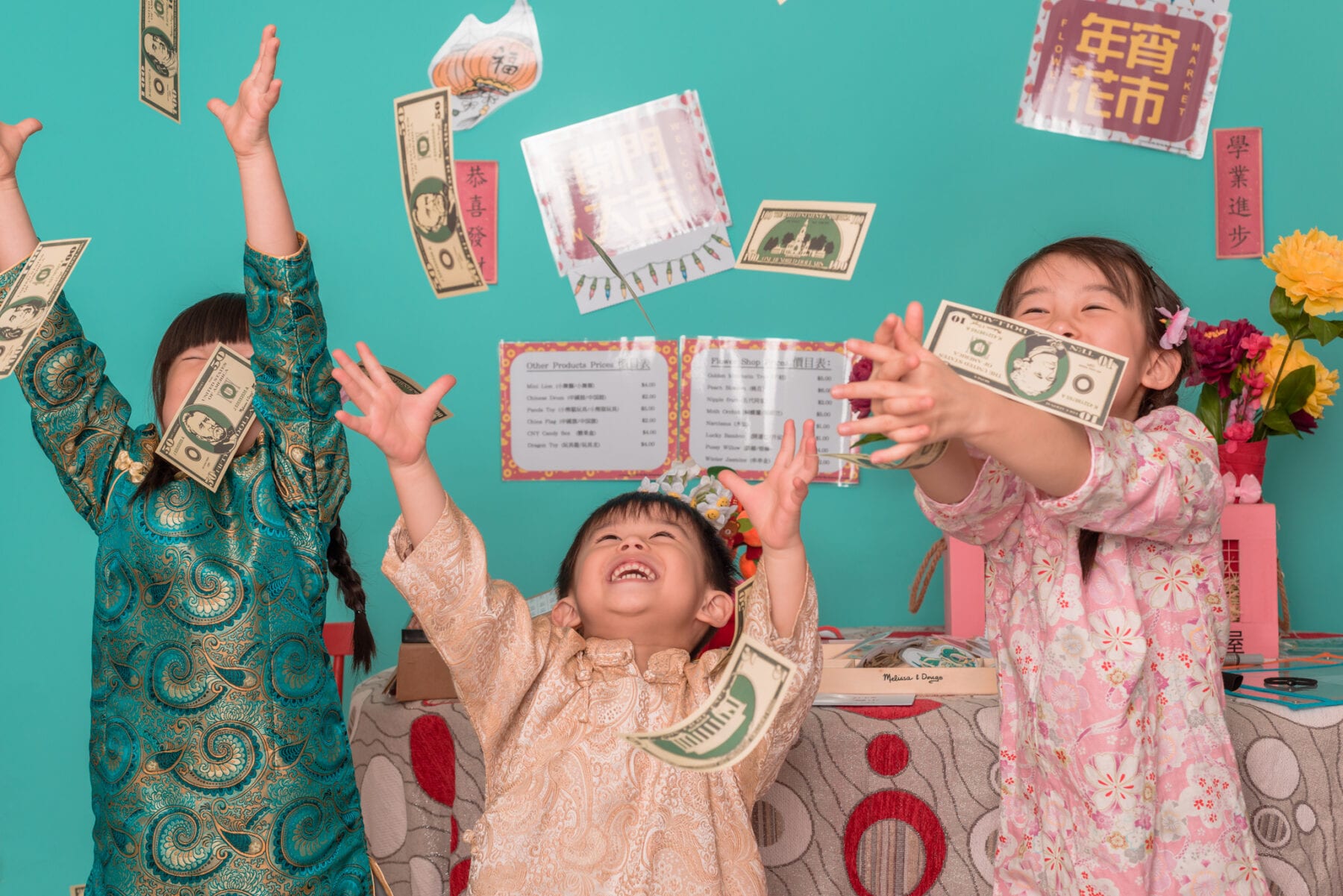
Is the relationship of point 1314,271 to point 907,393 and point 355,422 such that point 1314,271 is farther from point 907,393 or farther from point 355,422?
point 355,422

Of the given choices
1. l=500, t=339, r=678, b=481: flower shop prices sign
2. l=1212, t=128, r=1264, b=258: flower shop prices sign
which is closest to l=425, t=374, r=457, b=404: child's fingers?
l=500, t=339, r=678, b=481: flower shop prices sign

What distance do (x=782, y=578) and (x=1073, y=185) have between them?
1.32 metres

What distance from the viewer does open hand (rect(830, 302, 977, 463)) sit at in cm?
94

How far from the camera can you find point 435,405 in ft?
4.00

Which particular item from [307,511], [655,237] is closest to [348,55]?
[655,237]

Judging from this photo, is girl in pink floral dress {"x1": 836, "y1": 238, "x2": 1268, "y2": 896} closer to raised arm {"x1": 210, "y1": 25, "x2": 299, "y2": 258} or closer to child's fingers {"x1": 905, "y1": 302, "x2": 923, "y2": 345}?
child's fingers {"x1": 905, "y1": 302, "x2": 923, "y2": 345}

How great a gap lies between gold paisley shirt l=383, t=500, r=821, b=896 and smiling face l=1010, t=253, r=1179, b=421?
41cm

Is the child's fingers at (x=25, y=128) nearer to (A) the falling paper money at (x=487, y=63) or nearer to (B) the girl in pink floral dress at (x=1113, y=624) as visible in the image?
(A) the falling paper money at (x=487, y=63)

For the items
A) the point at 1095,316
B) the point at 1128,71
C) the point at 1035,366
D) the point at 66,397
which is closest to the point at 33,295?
the point at 66,397

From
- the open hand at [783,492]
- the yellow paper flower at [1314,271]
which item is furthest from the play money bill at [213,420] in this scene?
the yellow paper flower at [1314,271]

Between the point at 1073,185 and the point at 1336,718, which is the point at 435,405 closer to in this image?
the point at 1336,718

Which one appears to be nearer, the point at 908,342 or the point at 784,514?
the point at 908,342

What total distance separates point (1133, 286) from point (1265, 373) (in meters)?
0.63

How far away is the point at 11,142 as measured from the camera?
134 centimetres
